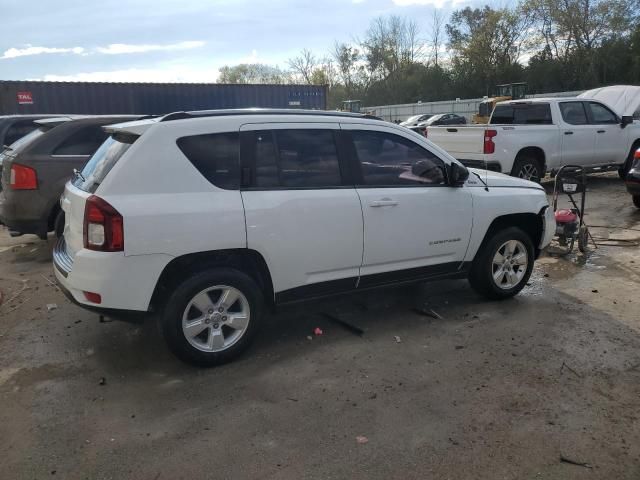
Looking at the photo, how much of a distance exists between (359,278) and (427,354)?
81cm

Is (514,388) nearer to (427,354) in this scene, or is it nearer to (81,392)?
(427,354)

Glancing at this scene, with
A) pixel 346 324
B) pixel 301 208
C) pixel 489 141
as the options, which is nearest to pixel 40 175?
pixel 301 208

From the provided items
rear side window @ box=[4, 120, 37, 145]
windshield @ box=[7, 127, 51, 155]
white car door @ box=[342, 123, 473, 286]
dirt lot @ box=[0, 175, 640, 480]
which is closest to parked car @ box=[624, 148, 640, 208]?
dirt lot @ box=[0, 175, 640, 480]

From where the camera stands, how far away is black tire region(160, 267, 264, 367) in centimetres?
365

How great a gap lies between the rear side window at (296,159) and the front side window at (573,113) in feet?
29.2

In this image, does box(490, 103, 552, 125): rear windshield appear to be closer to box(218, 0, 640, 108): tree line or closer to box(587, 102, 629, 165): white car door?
box(587, 102, 629, 165): white car door

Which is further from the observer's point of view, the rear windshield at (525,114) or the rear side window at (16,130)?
the rear windshield at (525,114)

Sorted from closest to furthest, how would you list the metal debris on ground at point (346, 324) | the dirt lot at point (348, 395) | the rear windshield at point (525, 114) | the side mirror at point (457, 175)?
the dirt lot at point (348, 395), the metal debris on ground at point (346, 324), the side mirror at point (457, 175), the rear windshield at point (525, 114)

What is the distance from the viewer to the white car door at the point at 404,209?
4312 millimetres

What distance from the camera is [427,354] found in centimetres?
409

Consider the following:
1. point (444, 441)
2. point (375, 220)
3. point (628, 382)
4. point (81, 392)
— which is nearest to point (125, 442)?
point (81, 392)

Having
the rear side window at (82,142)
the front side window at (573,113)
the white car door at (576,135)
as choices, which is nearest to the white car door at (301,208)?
the rear side window at (82,142)

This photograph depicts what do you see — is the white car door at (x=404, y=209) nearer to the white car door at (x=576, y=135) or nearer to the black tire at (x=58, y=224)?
the black tire at (x=58, y=224)

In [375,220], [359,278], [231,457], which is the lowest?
[231,457]
